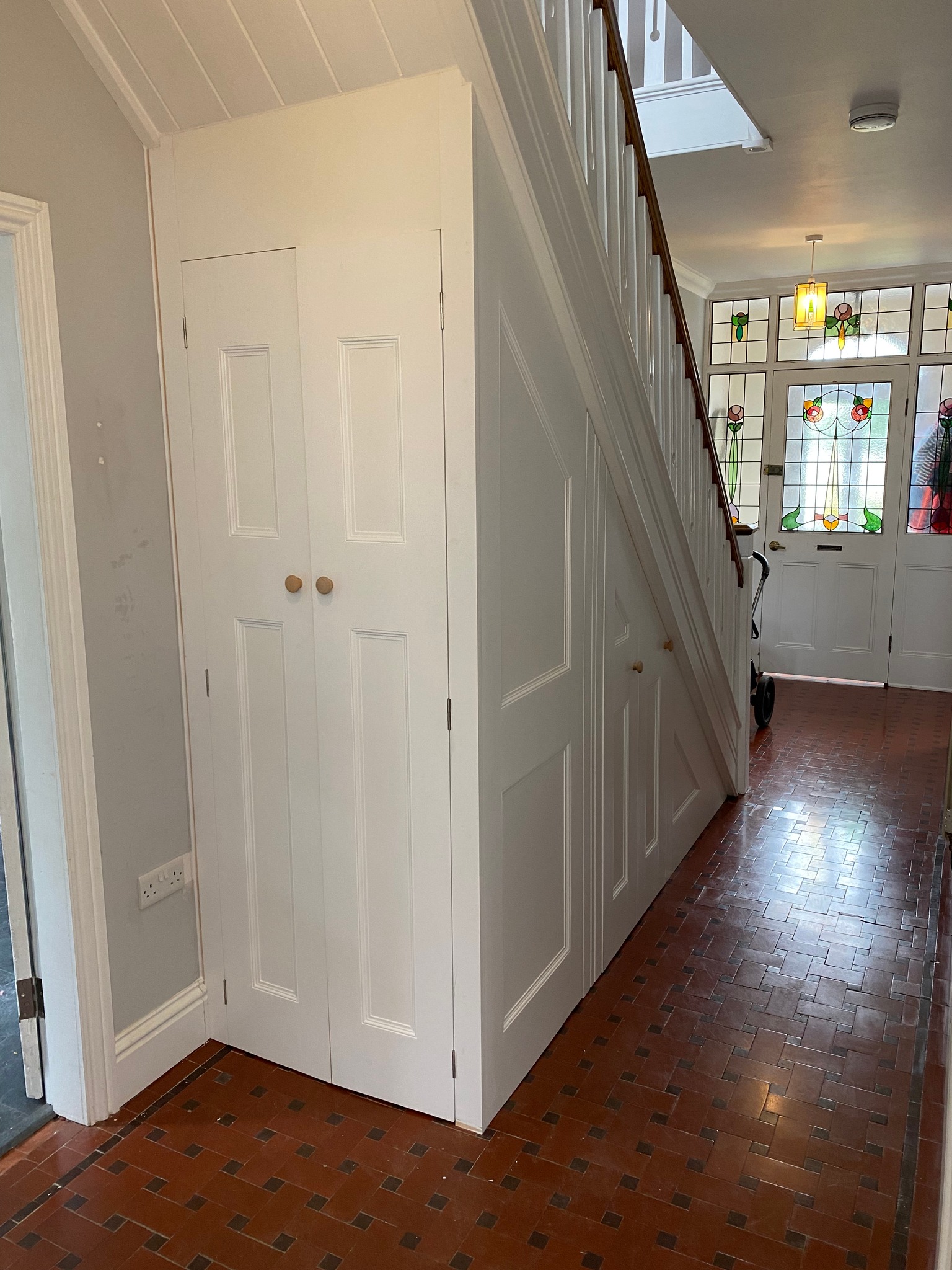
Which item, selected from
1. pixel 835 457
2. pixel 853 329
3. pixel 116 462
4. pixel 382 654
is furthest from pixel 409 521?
pixel 853 329

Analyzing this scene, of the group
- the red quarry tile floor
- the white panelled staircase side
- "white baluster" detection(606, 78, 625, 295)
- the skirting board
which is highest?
"white baluster" detection(606, 78, 625, 295)

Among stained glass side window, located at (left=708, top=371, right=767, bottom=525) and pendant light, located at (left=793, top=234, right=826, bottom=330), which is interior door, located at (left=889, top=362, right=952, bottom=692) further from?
pendant light, located at (left=793, top=234, right=826, bottom=330)

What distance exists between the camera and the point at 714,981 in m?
3.02

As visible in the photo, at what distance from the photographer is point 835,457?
686 centimetres

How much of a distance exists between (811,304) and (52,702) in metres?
4.77

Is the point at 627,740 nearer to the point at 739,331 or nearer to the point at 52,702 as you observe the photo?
the point at 52,702

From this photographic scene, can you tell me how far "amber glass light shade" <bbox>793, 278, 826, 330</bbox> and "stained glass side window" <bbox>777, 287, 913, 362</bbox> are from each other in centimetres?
119

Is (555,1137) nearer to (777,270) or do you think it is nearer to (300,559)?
(300,559)

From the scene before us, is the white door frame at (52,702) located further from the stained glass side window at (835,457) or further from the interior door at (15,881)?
the stained glass side window at (835,457)

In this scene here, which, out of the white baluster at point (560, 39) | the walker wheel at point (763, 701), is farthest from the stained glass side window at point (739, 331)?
the white baluster at point (560, 39)

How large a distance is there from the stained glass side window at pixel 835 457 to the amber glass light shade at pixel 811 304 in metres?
1.48

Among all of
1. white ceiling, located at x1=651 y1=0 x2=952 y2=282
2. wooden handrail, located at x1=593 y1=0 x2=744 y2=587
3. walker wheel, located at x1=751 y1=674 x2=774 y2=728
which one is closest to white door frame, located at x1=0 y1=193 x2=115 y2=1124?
wooden handrail, located at x1=593 y1=0 x2=744 y2=587

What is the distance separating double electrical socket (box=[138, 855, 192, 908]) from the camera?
244 centimetres

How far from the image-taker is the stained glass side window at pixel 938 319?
21.2ft
